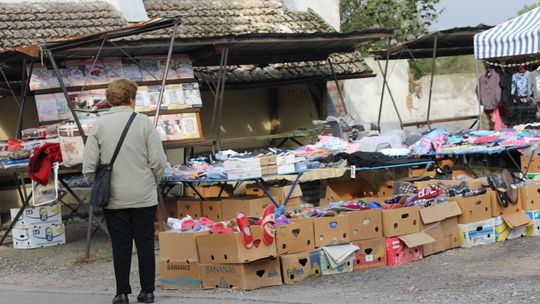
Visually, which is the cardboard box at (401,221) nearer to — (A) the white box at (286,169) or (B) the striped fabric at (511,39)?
(A) the white box at (286,169)

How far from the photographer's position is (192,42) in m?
12.6

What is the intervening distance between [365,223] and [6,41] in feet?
26.5

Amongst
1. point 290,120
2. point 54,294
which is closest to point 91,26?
point 290,120

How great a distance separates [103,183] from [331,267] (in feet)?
8.69

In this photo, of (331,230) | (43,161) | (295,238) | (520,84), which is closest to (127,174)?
(295,238)

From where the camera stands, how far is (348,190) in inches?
517

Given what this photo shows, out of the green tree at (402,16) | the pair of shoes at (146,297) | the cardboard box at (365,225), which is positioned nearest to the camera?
the pair of shoes at (146,297)

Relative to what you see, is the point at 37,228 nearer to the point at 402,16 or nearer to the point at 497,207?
the point at 497,207

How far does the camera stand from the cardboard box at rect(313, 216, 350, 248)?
9.09m

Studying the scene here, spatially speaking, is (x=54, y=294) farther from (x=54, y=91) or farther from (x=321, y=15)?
(x=321, y=15)

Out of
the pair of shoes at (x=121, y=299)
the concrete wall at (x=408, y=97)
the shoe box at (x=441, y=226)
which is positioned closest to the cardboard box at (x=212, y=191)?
the shoe box at (x=441, y=226)

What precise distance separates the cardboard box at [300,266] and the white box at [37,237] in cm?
487

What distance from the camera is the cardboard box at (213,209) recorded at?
460 inches

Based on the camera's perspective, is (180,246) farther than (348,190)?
No
